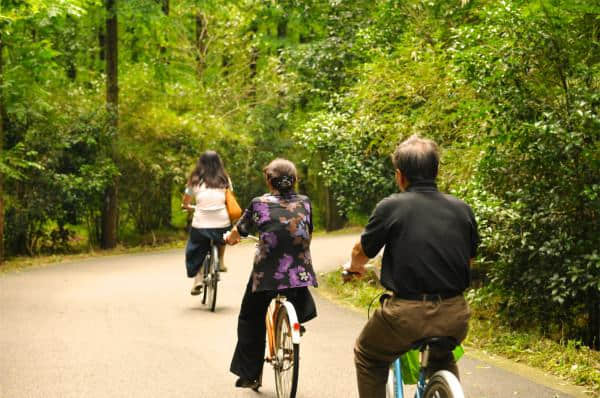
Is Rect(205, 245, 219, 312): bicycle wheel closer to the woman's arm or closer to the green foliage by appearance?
the woman's arm

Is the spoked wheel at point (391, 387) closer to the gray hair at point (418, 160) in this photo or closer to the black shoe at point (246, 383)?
the gray hair at point (418, 160)

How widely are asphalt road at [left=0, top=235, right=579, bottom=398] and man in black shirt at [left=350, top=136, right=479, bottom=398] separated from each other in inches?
103

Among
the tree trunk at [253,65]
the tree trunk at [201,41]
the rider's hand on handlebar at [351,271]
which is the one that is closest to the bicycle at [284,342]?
the rider's hand on handlebar at [351,271]

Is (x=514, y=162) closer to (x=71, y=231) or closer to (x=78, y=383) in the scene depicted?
(x=78, y=383)

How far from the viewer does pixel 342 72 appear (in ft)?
63.5

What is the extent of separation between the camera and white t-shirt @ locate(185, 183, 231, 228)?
11.1 meters

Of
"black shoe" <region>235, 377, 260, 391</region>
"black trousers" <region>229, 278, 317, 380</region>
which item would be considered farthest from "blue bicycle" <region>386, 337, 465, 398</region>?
"black shoe" <region>235, 377, 260, 391</region>

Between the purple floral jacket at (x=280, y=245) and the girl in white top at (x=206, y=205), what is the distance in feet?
14.4

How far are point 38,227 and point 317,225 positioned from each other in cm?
1728

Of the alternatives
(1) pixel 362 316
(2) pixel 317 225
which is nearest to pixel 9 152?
(1) pixel 362 316

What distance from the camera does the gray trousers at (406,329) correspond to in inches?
169

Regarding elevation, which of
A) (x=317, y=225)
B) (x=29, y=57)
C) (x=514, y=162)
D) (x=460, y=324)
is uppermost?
(x=29, y=57)

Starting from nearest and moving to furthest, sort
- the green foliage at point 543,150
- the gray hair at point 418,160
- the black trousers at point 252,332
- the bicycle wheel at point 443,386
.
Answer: the bicycle wheel at point 443,386 < the gray hair at point 418,160 < the black trousers at point 252,332 < the green foliage at point 543,150

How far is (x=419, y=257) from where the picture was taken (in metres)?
4.33
